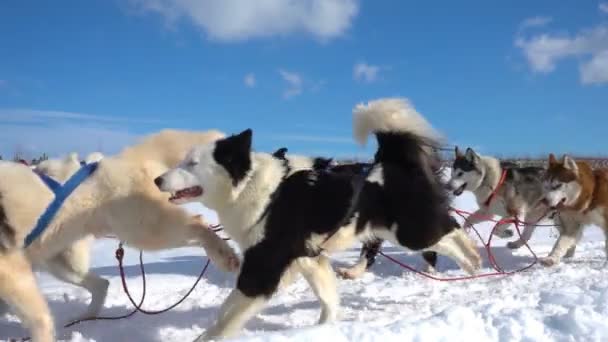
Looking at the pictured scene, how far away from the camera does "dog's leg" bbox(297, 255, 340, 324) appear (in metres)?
3.89

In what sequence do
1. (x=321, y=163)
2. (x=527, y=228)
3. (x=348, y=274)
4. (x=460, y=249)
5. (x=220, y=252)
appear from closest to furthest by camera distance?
1. (x=220, y=252)
2. (x=321, y=163)
3. (x=460, y=249)
4. (x=348, y=274)
5. (x=527, y=228)

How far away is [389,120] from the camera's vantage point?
15.3ft

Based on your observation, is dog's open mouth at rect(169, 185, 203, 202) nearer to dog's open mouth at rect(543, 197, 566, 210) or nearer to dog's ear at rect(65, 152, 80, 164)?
dog's ear at rect(65, 152, 80, 164)

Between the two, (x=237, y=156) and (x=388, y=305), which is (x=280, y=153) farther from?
(x=388, y=305)

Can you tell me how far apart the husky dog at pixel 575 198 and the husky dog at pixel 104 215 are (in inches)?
170

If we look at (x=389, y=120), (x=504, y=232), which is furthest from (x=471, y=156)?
(x=389, y=120)

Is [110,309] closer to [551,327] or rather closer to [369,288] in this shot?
[369,288]

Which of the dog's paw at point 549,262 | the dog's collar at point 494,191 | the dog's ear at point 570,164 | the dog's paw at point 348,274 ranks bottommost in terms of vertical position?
the dog's paw at point 348,274

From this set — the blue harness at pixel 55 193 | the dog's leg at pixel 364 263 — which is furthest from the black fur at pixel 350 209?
the blue harness at pixel 55 193

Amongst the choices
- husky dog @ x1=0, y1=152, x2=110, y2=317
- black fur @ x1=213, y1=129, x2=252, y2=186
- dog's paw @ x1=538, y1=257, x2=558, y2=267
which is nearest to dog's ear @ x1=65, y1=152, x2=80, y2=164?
husky dog @ x1=0, y1=152, x2=110, y2=317

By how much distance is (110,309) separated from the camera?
451 centimetres

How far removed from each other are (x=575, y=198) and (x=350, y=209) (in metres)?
3.74

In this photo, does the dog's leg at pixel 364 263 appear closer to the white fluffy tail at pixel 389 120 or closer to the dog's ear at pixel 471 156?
the white fluffy tail at pixel 389 120

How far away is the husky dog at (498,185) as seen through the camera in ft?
27.5
